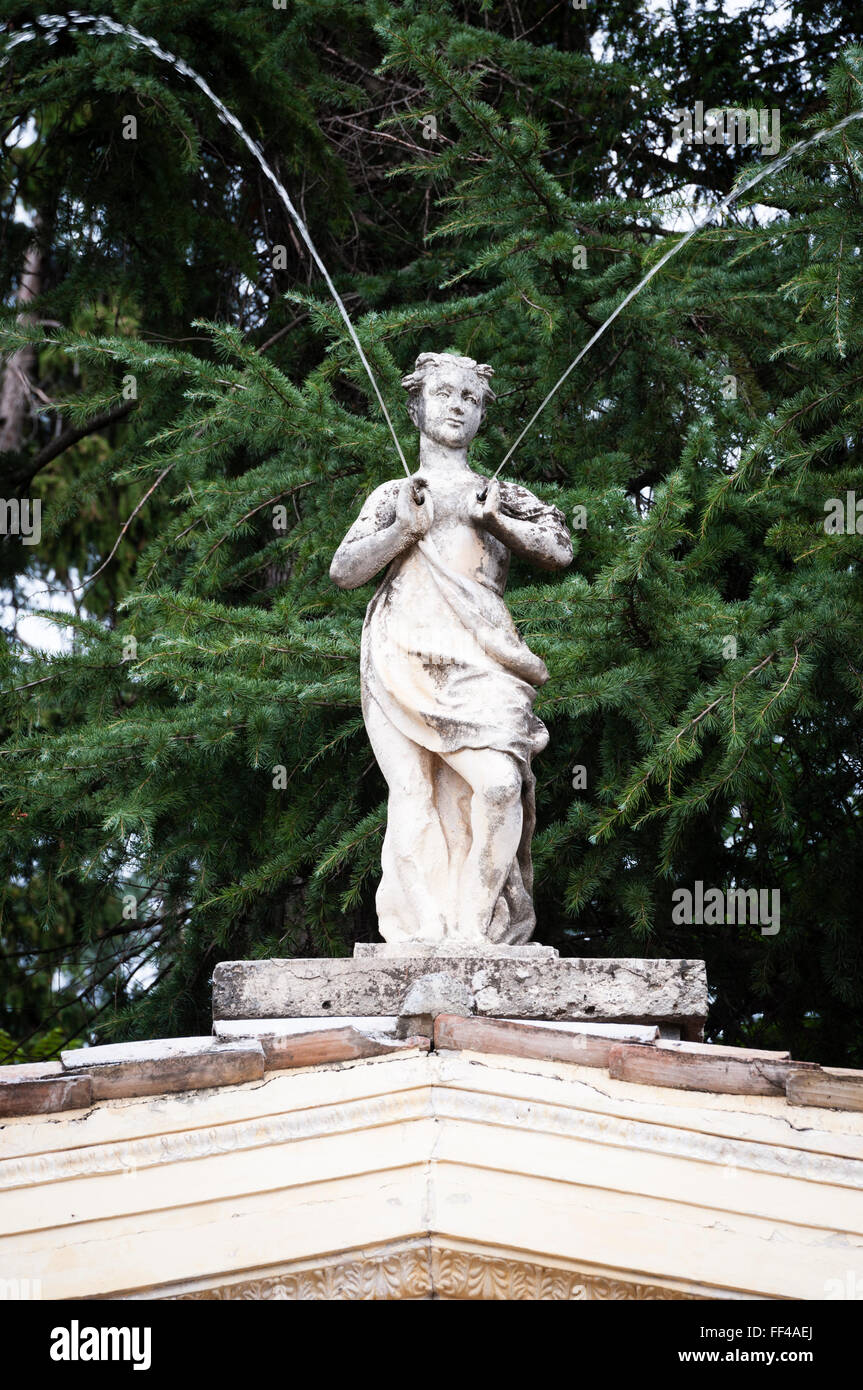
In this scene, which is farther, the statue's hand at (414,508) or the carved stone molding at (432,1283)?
the statue's hand at (414,508)

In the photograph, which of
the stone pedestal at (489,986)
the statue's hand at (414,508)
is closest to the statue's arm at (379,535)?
the statue's hand at (414,508)

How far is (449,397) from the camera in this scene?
5484mm

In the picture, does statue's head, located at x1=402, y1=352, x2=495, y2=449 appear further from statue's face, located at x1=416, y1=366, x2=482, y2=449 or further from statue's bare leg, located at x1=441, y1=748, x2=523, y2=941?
statue's bare leg, located at x1=441, y1=748, x2=523, y2=941

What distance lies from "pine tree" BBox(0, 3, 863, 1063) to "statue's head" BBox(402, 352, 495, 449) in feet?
3.55

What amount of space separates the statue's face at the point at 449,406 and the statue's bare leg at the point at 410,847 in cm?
98

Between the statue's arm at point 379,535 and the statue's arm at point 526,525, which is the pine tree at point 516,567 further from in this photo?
the statue's arm at point 379,535

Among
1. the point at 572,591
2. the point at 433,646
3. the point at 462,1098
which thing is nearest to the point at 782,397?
the point at 572,591

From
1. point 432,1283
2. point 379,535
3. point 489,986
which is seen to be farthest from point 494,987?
point 379,535

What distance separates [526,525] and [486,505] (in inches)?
6.6

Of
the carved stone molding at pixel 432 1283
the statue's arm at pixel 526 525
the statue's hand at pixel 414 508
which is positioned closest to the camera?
the carved stone molding at pixel 432 1283

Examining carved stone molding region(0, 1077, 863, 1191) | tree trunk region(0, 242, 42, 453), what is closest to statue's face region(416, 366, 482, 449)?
carved stone molding region(0, 1077, 863, 1191)

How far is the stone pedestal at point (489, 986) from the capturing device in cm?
462

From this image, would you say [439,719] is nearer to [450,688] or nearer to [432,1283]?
[450,688]

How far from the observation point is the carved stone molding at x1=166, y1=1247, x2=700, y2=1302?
3.51 m
